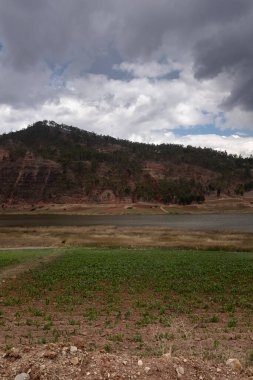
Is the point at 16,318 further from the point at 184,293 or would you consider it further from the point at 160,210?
the point at 160,210

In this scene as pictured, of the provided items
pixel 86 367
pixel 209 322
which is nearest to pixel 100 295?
pixel 209 322

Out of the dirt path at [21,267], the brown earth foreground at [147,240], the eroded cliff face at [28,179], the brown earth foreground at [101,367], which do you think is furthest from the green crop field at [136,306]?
the eroded cliff face at [28,179]

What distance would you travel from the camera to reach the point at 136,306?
15953 mm

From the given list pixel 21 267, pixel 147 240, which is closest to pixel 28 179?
pixel 147 240

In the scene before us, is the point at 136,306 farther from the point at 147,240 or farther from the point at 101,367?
the point at 147,240

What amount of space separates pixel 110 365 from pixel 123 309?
8.49 meters

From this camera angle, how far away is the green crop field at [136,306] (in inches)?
448

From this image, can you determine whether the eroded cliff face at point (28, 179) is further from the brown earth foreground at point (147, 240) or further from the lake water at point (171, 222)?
the brown earth foreground at point (147, 240)

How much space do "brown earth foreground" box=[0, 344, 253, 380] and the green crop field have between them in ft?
4.60

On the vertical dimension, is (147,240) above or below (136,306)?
below

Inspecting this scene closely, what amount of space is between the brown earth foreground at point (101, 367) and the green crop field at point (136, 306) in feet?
4.60

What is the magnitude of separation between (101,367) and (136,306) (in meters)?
9.00

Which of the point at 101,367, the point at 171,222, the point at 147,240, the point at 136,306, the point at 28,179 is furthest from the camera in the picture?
the point at 28,179

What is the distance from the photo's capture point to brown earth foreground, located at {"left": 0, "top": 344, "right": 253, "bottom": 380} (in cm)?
702
